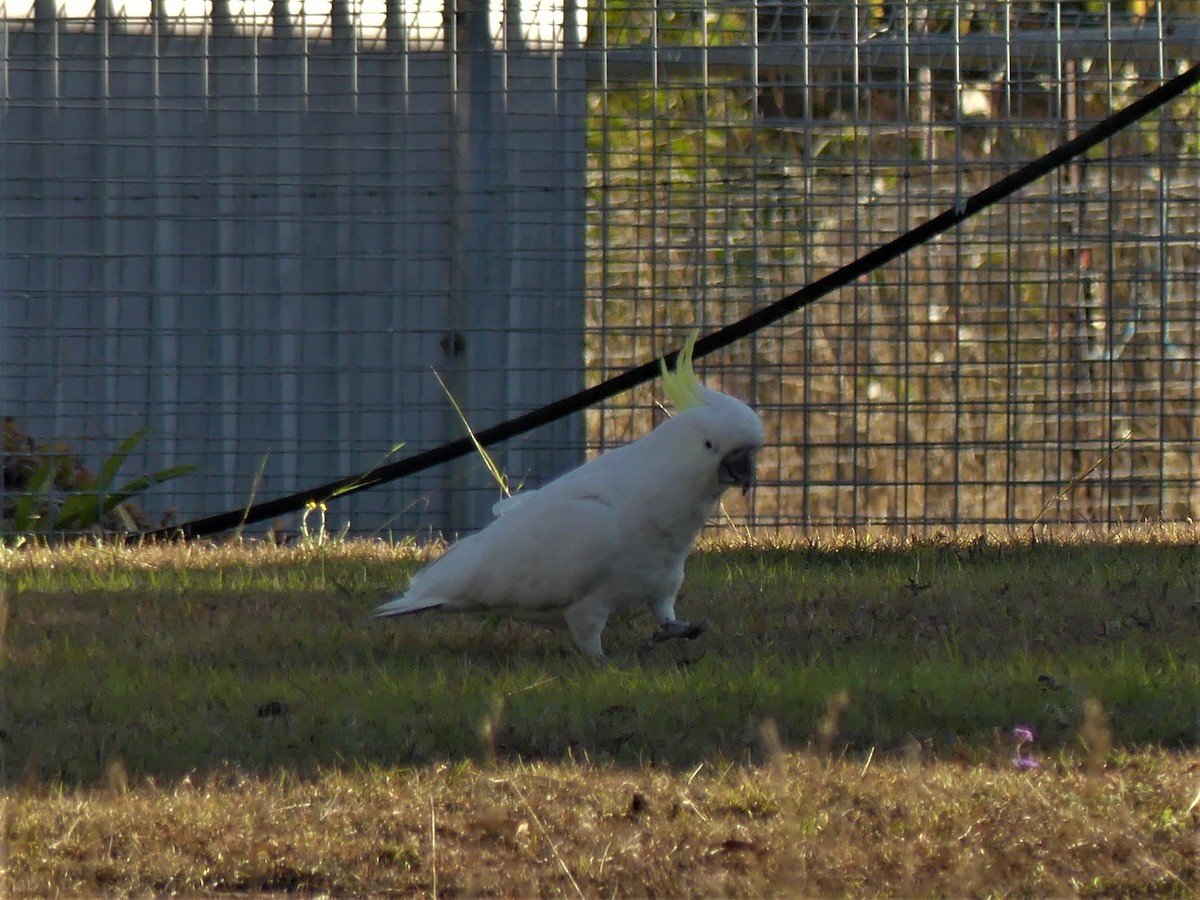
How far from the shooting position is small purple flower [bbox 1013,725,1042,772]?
296 centimetres

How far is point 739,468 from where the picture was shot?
377cm

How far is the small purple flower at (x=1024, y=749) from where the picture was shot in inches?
116

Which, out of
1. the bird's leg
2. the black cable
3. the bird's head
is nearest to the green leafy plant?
the black cable

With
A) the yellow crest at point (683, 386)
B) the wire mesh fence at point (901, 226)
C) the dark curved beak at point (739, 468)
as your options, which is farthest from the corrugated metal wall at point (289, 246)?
the dark curved beak at point (739, 468)

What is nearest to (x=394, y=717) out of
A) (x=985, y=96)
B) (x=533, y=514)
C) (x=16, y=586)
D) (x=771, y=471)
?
(x=533, y=514)

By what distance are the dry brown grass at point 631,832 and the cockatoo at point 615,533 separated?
0.86 m

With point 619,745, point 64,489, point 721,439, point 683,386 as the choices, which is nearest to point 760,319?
point 683,386

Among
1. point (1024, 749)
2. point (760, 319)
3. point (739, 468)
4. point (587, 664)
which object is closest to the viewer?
point (1024, 749)

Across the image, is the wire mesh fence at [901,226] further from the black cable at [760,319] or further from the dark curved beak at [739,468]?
the dark curved beak at [739,468]

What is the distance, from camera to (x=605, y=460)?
13.2ft

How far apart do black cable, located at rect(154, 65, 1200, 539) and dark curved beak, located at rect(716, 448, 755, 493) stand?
157 centimetres

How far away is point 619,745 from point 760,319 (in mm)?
2784

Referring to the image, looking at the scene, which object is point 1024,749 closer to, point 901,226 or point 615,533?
point 615,533

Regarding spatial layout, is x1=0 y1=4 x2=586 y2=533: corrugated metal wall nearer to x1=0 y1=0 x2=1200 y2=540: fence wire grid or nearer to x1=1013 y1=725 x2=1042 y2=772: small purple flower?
x1=0 y1=0 x2=1200 y2=540: fence wire grid
